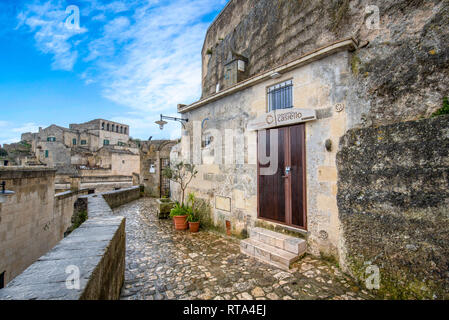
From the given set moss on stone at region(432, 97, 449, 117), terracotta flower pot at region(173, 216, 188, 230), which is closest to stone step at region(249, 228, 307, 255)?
terracotta flower pot at region(173, 216, 188, 230)

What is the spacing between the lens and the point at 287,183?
4680mm

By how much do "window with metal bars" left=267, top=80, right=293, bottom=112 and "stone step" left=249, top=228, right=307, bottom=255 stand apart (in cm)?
277

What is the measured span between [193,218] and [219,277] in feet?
11.3

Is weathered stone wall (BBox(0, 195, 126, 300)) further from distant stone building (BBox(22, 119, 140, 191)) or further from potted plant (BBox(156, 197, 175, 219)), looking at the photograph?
distant stone building (BBox(22, 119, 140, 191))

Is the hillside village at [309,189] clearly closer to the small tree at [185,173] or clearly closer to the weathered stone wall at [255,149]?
the weathered stone wall at [255,149]

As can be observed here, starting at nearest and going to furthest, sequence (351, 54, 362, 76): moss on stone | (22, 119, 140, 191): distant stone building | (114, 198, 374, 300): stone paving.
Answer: (114, 198, 374, 300): stone paving, (351, 54, 362, 76): moss on stone, (22, 119, 140, 191): distant stone building

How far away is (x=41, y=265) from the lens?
1925mm

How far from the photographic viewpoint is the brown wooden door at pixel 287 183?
4.44m

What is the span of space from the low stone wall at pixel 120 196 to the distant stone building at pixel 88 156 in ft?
8.04

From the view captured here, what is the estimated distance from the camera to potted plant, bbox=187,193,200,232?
6.59m

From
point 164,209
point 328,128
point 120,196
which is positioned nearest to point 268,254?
point 328,128

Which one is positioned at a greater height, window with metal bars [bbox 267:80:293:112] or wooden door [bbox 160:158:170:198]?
window with metal bars [bbox 267:80:293:112]
